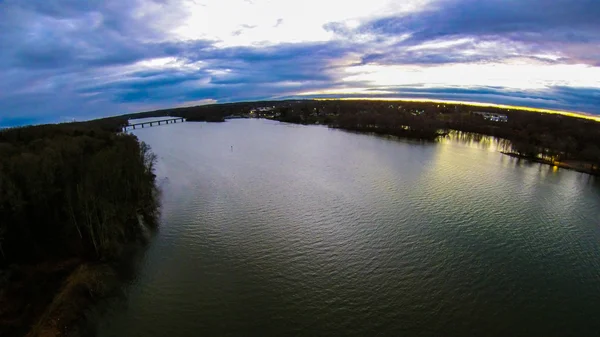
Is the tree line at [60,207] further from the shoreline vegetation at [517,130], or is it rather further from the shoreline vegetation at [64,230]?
the shoreline vegetation at [517,130]

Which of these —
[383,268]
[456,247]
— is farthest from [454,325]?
[456,247]

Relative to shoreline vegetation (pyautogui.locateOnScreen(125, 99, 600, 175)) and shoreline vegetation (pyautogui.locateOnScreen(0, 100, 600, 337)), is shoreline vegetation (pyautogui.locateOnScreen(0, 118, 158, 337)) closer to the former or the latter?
shoreline vegetation (pyautogui.locateOnScreen(0, 100, 600, 337))

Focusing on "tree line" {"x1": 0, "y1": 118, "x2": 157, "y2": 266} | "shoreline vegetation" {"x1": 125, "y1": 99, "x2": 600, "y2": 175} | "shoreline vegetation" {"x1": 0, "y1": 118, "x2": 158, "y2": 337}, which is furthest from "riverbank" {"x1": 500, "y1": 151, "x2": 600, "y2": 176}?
"tree line" {"x1": 0, "y1": 118, "x2": 157, "y2": 266}

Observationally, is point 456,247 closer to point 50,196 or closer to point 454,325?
point 454,325

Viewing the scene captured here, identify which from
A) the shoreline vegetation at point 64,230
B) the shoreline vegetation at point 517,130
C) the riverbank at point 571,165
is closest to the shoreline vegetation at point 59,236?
the shoreline vegetation at point 64,230

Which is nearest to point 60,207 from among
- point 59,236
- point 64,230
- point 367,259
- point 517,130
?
point 64,230
